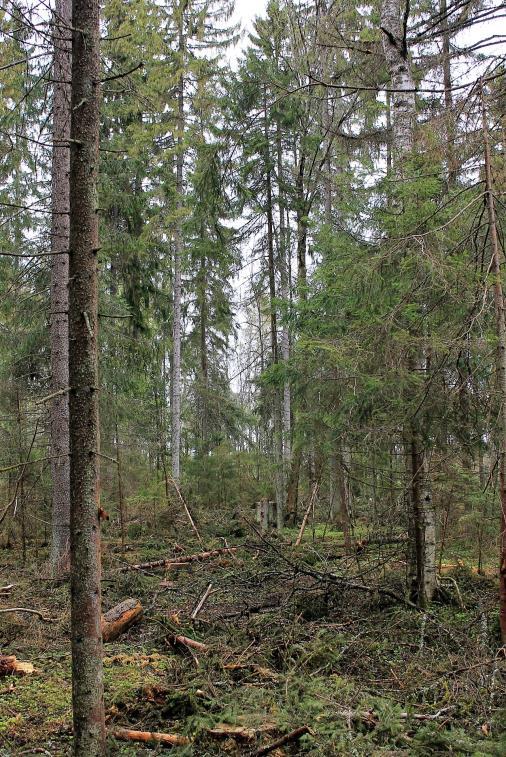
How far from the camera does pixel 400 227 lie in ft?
21.8

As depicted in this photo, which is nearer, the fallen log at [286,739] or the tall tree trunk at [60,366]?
the fallen log at [286,739]

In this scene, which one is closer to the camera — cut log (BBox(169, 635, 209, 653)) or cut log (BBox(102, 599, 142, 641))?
cut log (BBox(169, 635, 209, 653))

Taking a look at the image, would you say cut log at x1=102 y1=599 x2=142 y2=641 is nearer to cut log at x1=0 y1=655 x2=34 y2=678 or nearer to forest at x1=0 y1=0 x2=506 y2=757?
forest at x1=0 y1=0 x2=506 y2=757

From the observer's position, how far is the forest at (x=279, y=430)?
370cm

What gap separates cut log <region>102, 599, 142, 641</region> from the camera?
6094 mm

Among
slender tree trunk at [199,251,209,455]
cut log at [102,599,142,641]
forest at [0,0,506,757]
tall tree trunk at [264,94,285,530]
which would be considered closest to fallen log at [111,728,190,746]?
forest at [0,0,506,757]

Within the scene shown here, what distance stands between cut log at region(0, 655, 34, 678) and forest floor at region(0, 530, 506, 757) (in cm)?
10

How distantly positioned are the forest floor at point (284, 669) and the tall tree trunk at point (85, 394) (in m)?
0.65

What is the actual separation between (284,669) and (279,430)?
10931 mm

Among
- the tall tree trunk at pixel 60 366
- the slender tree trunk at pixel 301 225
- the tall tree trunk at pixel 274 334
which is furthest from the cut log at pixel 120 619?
the slender tree trunk at pixel 301 225

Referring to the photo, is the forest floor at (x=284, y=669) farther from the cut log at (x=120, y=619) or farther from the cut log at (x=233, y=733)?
the cut log at (x=120, y=619)

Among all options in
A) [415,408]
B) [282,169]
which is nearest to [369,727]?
[415,408]

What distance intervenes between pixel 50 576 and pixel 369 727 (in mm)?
6237

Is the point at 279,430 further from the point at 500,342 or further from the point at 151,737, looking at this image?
the point at 151,737
